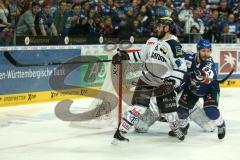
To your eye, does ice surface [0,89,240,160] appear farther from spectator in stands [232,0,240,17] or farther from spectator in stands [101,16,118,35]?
spectator in stands [232,0,240,17]

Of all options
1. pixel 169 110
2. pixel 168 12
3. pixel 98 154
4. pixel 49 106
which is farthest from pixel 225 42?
pixel 98 154

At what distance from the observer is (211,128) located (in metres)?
8.95

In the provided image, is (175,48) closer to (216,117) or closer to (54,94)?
(216,117)

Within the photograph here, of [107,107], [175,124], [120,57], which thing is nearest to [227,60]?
[107,107]

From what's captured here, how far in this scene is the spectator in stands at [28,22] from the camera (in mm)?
11992

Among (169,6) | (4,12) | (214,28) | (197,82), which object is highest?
(4,12)

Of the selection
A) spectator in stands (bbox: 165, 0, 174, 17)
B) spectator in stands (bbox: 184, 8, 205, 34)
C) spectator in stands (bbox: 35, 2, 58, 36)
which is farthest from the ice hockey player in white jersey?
spectator in stands (bbox: 184, 8, 205, 34)

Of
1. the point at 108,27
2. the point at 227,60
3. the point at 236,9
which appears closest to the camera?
the point at 108,27

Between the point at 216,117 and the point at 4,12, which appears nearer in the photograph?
the point at 216,117

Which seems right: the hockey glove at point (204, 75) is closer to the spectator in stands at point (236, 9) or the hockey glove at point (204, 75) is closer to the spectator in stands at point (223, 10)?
the spectator in stands at point (223, 10)

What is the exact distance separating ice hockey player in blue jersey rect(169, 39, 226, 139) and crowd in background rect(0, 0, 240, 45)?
14.7ft

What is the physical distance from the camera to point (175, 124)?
798 cm

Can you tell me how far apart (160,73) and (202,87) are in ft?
2.57

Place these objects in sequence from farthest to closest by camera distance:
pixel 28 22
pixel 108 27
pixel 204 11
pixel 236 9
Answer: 1. pixel 236 9
2. pixel 204 11
3. pixel 108 27
4. pixel 28 22
